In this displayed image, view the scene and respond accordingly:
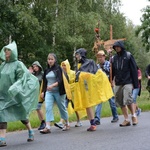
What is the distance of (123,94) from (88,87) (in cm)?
89

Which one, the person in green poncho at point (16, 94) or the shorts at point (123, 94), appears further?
the shorts at point (123, 94)

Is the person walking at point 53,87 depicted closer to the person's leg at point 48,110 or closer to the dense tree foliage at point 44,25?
the person's leg at point 48,110

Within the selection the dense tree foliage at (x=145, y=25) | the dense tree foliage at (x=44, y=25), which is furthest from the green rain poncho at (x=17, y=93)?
the dense tree foliage at (x=145, y=25)

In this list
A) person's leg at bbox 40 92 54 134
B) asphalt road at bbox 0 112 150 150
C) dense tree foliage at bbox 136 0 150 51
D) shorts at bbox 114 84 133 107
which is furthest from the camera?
dense tree foliage at bbox 136 0 150 51

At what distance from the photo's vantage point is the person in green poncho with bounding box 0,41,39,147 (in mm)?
7426

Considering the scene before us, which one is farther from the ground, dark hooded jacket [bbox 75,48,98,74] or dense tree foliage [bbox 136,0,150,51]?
dense tree foliage [bbox 136,0,150,51]

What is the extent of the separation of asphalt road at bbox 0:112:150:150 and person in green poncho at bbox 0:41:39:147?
510 mm

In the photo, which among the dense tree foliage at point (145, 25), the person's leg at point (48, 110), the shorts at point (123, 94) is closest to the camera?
the person's leg at point (48, 110)

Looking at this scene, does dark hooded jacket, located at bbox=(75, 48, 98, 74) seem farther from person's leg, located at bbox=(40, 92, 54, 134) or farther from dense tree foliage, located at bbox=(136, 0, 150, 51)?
dense tree foliage, located at bbox=(136, 0, 150, 51)

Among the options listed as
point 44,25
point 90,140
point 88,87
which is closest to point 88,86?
point 88,87

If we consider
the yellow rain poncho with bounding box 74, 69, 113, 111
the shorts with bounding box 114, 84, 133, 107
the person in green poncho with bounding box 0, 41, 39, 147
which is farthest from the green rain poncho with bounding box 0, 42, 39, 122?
the shorts with bounding box 114, 84, 133, 107

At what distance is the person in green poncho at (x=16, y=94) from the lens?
7426 mm

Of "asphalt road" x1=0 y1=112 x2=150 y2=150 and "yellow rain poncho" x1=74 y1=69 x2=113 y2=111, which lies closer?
"asphalt road" x1=0 y1=112 x2=150 y2=150

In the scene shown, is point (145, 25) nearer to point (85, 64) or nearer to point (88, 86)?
point (85, 64)
